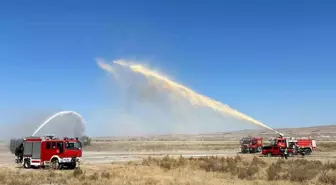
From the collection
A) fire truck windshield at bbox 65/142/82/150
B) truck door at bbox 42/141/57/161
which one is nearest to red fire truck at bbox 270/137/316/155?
fire truck windshield at bbox 65/142/82/150

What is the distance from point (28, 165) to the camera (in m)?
40.0

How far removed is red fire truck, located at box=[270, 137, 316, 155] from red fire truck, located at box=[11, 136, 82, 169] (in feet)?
113

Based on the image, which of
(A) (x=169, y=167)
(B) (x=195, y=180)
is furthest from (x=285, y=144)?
(B) (x=195, y=180)

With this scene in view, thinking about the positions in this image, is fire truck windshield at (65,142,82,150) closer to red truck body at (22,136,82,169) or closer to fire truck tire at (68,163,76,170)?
red truck body at (22,136,82,169)

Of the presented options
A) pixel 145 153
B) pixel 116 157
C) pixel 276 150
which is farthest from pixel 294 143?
pixel 116 157

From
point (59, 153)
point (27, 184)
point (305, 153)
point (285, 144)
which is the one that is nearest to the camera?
point (27, 184)

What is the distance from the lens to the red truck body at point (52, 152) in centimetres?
3791

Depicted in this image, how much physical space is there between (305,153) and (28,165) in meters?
45.7

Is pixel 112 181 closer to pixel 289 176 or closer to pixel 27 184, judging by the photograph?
pixel 27 184

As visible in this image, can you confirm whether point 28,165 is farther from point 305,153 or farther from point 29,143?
point 305,153

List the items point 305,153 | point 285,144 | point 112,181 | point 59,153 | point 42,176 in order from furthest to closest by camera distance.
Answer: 1. point 305,153
2. point 285,144
3. point 59,153
4. point 42,176
5. point 112,181

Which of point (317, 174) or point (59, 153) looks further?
point (59, 153)

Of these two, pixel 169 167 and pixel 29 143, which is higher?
pixel 29 143

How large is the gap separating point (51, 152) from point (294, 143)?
132 ft
